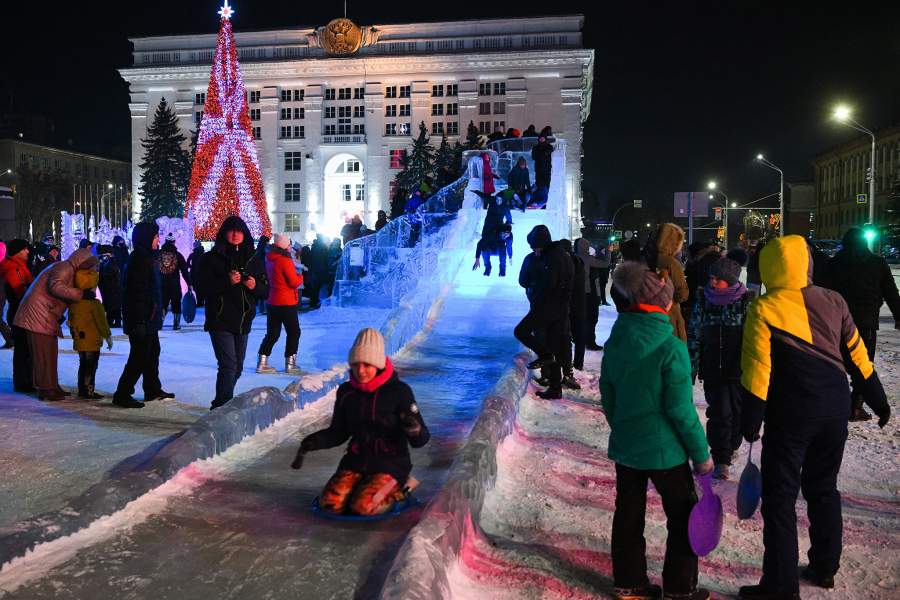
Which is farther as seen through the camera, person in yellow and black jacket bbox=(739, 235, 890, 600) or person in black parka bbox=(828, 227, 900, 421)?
person in black parka bbox=(828, 227, 900, 421)

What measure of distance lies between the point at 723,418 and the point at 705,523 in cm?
275

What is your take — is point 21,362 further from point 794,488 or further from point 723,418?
point 794,488

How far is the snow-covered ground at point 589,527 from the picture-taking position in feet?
13.5

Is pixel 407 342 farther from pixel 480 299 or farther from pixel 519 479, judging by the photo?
pixel 519 479

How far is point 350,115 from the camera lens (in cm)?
7325

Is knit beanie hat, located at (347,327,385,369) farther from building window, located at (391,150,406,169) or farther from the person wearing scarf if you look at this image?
building window, located at (391,150,406,169)

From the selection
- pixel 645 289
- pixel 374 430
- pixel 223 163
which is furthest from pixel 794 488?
pixel 223 163

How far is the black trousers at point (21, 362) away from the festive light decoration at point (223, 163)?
2715 cm

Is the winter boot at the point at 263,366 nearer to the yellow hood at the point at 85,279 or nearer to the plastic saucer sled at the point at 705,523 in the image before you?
the yellow hood at the point at 85,279

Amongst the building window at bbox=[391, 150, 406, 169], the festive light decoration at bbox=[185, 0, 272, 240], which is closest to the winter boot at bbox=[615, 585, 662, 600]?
the festive light decoration at bbox=[185, 0, 272, 240]

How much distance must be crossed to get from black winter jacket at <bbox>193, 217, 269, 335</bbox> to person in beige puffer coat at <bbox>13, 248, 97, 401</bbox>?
1363mm

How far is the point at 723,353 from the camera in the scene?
248 inches

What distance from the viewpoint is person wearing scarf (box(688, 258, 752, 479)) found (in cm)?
627

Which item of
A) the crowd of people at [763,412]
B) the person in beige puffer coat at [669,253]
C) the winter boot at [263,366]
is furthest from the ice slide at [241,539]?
the winter boot at [263,366]
